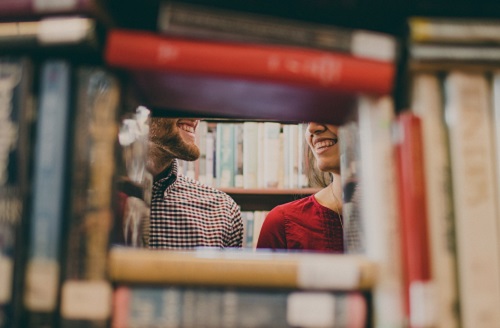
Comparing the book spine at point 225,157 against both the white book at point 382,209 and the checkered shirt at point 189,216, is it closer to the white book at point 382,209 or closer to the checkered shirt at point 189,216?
the checkered shirt at point 189,216

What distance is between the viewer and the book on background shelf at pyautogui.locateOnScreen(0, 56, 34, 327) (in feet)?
1.28

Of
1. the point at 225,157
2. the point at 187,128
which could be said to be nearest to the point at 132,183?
the point at 187,128

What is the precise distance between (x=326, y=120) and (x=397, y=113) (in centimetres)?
14

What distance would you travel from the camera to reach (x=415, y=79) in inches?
17.3

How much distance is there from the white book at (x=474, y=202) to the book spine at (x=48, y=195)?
0.38m

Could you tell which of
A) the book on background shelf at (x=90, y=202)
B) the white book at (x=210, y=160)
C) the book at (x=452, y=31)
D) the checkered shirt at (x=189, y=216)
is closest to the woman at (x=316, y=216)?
the checkered shirt at (x=189, y=216)

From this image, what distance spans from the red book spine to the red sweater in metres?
0.90

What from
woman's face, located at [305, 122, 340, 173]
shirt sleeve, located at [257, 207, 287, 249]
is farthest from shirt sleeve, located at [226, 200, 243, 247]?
woman's face, located at [305, 122, 340, 173]

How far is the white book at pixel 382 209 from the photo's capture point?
0.40m

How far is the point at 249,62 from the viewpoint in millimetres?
417

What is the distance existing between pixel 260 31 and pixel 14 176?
0.28 m

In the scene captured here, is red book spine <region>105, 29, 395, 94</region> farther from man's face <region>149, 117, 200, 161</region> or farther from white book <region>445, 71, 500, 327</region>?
man's face <region>149, 117, 200, 161</region>

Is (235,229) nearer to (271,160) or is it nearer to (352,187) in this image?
(271,160)

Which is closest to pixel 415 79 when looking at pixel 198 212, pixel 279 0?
pixel 279 0
